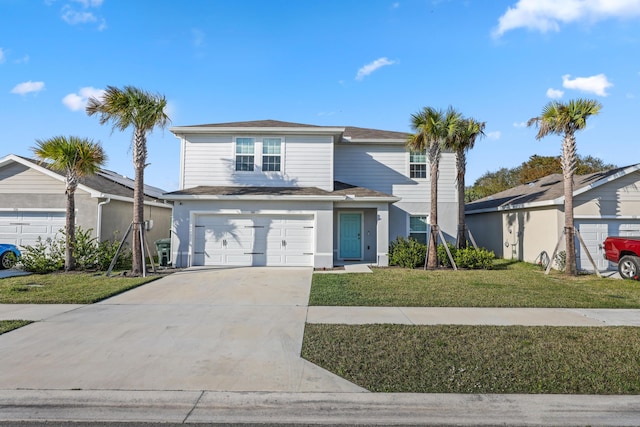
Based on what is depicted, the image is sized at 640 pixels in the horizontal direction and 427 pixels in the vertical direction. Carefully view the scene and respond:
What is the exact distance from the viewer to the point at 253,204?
13.8 meters

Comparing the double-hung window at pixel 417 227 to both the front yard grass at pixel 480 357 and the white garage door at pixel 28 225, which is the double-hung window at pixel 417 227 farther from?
the white garage door at pixel 28 225

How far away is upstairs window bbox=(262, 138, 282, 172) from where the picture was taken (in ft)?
49.8

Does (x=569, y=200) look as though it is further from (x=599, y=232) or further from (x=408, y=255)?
(x=408, y=255)

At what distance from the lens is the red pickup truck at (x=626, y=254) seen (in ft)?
36.7

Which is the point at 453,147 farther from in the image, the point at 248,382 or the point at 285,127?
the point at 248,382

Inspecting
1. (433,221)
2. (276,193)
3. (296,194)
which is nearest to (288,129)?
(276,193)

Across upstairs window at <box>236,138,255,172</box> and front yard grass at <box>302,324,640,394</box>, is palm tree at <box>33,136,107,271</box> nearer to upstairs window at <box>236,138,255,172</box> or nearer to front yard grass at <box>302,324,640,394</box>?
upstairs window at <box>236,138,255,172</box>

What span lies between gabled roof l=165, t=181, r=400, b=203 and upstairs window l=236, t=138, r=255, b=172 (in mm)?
1028

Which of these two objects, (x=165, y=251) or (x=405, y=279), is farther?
(x=165, y=251)

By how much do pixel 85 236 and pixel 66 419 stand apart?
11.3 metres

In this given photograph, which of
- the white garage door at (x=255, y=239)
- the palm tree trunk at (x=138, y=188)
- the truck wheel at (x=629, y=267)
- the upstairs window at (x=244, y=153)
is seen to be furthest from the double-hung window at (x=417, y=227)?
the palm tree trunk at (x=138, y=188)

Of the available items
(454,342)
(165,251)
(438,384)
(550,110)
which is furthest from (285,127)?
(438,384)

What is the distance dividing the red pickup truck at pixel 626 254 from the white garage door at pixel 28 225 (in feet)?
67.2

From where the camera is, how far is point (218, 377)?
423 cm
